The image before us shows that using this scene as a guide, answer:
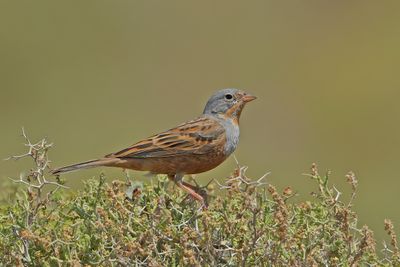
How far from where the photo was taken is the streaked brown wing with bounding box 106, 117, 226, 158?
28.8 ft

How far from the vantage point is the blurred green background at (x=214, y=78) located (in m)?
17.4

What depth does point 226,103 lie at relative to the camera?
9.55 metres

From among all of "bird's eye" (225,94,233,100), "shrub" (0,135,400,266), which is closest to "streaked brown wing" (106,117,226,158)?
"bird's eye" (225,94,233,100)

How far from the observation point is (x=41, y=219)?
6.47 metres

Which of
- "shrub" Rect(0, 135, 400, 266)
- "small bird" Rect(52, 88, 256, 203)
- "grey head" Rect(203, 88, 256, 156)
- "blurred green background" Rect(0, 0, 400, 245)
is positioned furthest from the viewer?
"blurred green background" Rect(0, 0, 400, 245)

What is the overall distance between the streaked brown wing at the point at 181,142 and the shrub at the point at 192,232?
2.01 meters

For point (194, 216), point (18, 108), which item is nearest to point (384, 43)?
point (18, 108)

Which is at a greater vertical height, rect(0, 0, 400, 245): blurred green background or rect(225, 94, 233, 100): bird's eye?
rect(0, 0, 400, 245): blurred green background

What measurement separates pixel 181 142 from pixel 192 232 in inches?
125

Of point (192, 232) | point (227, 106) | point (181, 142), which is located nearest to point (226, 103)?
point (227, 106)

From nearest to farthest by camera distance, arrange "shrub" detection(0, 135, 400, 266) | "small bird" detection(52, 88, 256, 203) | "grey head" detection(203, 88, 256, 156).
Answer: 1. "shrub" detection(0, 135, 400, 266)
2. "small bird" detection(52, 88, 256, 203)
3. "grey head" detection(203, 88, 256, 156)

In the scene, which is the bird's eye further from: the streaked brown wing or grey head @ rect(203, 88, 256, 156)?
the streaked brown wing

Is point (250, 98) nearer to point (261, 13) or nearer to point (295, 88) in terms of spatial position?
point (295, 88)

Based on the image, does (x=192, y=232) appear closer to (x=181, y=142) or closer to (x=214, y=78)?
(x=181, y=142)
